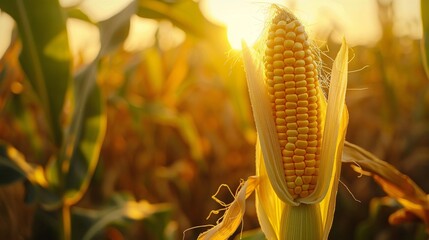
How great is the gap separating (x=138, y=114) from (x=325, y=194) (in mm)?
2198

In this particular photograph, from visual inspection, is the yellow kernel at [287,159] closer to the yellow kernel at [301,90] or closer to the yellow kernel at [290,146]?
the yellow kernel at [290,146]

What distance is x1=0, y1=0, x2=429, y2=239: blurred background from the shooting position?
106 inches

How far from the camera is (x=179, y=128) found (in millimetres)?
4539

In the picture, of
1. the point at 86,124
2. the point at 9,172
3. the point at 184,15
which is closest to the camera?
the point at 9,172

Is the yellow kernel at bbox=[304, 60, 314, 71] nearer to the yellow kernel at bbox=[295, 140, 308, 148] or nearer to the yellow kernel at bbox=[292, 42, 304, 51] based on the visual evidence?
the yellow kernel at bbox=[292, 42, 304, 51]

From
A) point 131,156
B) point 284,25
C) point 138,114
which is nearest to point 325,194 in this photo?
point 284,25

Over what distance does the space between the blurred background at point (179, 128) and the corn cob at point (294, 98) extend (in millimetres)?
1065

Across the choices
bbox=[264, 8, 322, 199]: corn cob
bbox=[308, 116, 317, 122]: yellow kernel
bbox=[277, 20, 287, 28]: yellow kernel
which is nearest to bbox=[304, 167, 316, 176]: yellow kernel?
bbox=[264, 8, 322, 199]: corn cob

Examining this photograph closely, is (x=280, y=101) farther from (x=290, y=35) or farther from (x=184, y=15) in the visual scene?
(x=184, y=15)

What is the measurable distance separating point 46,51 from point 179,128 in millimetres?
2470

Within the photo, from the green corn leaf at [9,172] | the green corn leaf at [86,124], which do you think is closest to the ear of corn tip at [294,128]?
the green corn leaf at [86,124]

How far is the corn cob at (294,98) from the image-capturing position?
1.26 metres

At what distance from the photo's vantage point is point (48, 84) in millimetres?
2109

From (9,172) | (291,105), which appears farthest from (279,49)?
(9,172)
